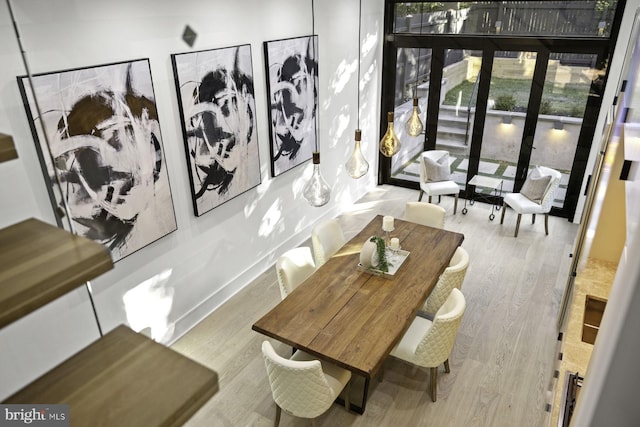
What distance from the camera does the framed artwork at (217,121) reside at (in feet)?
12.9

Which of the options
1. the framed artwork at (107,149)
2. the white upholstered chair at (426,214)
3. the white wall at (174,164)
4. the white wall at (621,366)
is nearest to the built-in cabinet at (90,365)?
the white wall at (621,366)

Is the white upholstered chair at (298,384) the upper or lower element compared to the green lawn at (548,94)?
lower

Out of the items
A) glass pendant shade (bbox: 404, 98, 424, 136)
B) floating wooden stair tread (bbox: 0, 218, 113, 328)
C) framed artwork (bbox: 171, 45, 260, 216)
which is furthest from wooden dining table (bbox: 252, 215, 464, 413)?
floating wooden stair tread (bbox: 0, 218, 113, 328)

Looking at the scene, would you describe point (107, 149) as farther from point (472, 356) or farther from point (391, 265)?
point (472, 356)

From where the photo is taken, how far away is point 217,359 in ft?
13.8

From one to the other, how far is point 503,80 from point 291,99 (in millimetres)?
3180

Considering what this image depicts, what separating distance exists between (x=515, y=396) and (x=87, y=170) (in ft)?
12.0

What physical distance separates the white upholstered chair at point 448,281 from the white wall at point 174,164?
2048 millimetres

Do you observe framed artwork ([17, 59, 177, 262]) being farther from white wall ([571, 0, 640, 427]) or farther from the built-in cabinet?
white wall ([571, 0, 640, 427])

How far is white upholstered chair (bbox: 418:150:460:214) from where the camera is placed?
22.2 ft

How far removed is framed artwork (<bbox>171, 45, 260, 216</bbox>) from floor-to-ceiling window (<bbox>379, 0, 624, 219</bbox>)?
132 inches

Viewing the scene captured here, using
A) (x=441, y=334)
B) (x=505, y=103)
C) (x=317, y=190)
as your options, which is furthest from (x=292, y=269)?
(x=505, y=103)

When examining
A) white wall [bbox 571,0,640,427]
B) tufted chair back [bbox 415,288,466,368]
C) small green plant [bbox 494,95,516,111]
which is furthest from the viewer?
small green plant [bbox 494,95,516,111]

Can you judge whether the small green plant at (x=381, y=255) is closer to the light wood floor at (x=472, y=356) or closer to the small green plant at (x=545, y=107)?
the light wood floor at (x=472, y=356)
